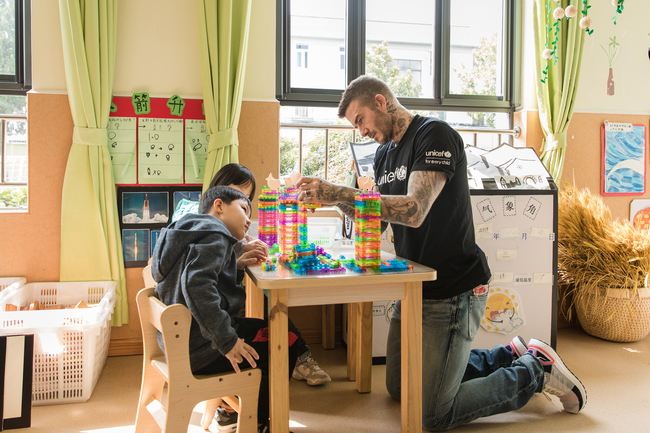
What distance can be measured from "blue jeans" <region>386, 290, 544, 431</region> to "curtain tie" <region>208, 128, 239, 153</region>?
4.89 ft

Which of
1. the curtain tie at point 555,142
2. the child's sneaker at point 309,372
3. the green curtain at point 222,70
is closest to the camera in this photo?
the child's sneaker at point 309,372

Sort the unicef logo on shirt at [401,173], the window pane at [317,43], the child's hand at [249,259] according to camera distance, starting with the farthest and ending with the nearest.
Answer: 1. the window pane at [317,43]
2. the unicef logo on shirt at [401,173]
3. the child's hand at [249,259]

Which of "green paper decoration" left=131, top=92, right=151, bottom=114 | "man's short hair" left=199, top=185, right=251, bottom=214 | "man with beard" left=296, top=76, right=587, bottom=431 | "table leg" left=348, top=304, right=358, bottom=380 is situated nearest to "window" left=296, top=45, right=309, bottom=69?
"green paper decoration" left=131, top=92, right=151, bottom=114

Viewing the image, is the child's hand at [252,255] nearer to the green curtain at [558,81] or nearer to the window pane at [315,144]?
the window pane at [315,144]

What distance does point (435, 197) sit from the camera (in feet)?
5.47

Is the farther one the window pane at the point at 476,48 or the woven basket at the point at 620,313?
the window pane at the point at 476,48

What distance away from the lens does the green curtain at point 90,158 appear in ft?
8.23

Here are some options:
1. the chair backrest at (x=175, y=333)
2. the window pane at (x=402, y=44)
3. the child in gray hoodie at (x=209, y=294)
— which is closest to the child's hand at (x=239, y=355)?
the child in gray hoodie at (x=209, y=294)

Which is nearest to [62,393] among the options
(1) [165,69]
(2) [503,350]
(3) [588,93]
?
(1) [165,69]

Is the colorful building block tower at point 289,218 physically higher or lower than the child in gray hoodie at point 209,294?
higher


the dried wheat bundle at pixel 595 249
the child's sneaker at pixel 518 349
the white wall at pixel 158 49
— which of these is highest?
the white wall at pixel 158 49

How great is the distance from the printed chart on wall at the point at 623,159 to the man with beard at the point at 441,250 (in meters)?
1.95

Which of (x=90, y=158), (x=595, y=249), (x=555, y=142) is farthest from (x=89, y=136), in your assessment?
(x=595, y=249)

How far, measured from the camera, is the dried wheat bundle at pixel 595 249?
2820mm
